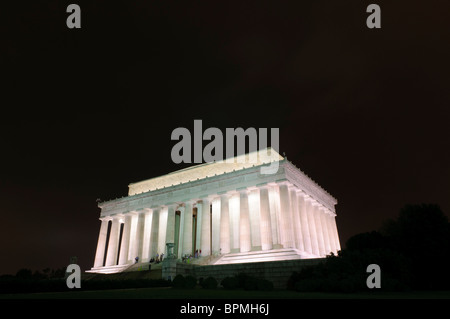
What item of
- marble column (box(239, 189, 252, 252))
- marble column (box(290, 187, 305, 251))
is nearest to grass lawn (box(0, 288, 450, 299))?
marble column (box(290, 187, 305, 251))

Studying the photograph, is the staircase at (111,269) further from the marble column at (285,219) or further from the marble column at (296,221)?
the marble column at (296,221)

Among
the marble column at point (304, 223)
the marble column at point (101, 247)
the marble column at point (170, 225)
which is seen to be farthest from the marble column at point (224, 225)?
the marble column at point (101, 247)

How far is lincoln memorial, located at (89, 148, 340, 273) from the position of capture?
4212cm

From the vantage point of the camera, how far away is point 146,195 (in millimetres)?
56094

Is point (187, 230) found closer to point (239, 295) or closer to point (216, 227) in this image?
point (216, 227)

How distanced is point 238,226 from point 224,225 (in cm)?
214

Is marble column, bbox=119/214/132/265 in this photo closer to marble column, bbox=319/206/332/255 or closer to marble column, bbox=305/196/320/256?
marble column, bbox=305/196/320/256

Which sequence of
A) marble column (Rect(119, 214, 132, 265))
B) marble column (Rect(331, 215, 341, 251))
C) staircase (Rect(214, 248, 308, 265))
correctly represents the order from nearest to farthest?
staircase (Rect(214, 248, 308, 265)) < marble column (Rect(119, 214, 132, 265)) < marble column (Rect(331, 215, 341, 251))

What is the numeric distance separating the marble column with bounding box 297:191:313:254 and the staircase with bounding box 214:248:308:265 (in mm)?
6245

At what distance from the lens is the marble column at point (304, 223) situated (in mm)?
45031

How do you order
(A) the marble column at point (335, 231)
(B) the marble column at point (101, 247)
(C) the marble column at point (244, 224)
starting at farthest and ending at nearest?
(A) the marble column at point (335, 231)
(B) the marble column at point (101, 247)
(C) the marble column at point (244, 224)

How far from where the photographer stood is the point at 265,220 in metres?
42.4
